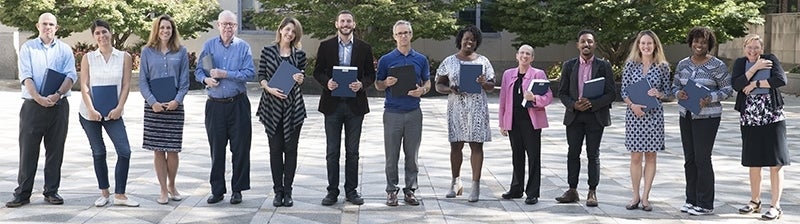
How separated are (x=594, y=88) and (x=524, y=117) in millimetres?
741

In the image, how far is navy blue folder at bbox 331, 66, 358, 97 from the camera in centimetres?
918

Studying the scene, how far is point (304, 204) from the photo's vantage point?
9648mm

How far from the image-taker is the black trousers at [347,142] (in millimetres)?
9547

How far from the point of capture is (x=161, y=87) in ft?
30.3

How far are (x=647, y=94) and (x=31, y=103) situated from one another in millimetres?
5277

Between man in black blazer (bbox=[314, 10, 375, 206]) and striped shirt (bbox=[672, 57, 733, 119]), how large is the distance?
2.69 metres

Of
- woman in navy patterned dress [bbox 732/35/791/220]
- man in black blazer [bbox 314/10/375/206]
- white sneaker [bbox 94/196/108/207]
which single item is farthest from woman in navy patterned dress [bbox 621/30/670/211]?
white sneaker [bbox 94/196/108/207]

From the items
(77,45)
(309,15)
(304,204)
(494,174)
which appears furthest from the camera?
(77,45)

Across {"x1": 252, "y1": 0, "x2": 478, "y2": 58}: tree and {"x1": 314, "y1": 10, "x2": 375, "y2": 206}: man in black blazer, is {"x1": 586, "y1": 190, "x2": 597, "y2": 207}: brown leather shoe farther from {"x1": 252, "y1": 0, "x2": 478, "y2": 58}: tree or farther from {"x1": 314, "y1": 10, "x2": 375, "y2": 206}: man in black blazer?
{"x1": 252, "y1": 0, "x2": 478, "y2": 58}: tree

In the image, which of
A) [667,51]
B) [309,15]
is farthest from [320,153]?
[667,51]

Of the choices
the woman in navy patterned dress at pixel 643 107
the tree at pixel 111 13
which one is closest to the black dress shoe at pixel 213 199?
the woman in navy patterned dress at pixel 643 107

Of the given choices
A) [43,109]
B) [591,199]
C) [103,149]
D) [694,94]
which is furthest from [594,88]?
[43,109]

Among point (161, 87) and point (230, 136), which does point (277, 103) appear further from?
point (161, 87)

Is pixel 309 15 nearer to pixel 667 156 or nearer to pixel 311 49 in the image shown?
pixel 311 49
